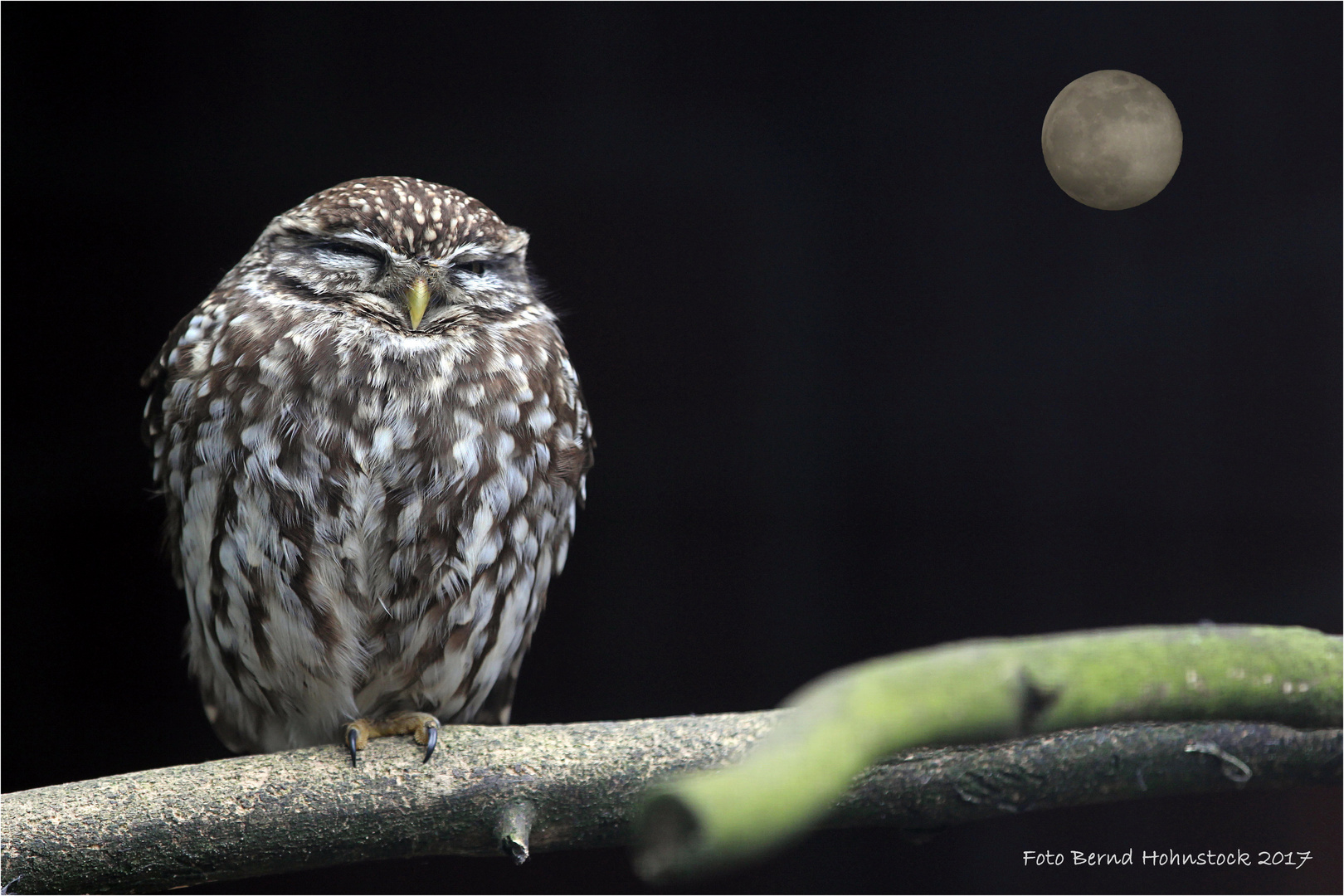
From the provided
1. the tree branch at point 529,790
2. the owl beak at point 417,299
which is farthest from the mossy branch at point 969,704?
the owl beak at point 417,299

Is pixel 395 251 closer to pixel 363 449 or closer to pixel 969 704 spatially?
pixel 363 449

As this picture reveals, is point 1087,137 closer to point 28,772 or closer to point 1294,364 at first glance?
point 1294,364

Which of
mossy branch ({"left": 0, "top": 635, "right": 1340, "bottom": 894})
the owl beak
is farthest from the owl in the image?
mossy branch ({"left": 0, "top": 635, "right": 1340, "bottom": 894})

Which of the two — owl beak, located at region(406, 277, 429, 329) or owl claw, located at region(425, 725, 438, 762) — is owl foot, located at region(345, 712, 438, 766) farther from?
owl beak, located at region(406, 277, 429, 329)

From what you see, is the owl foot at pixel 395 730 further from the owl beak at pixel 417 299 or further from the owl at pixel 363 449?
the owl beak at pixel 417 299

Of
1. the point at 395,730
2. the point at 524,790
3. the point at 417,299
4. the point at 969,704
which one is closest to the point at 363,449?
the point at 417,299

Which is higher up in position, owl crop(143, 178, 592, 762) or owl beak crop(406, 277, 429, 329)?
owl beak crop(406, 277, 429, 329)

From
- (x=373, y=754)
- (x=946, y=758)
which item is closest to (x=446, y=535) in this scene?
(x=373, y=754)
